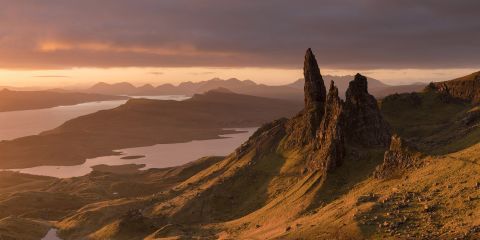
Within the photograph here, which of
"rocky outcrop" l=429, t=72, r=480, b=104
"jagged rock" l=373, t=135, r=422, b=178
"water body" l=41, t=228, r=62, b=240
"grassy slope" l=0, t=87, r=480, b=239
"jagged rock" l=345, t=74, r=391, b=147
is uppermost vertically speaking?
"rocky outcrop" l=429, t=72, r=480, b=104

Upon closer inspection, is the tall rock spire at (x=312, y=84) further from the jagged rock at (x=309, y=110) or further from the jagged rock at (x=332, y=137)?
the jagged rock at (x=332, y=137)

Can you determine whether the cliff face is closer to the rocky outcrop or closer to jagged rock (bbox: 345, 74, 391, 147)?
jagged rock (bbox: 345, 74, 391, 147)

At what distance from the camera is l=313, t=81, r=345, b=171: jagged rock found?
261 ft

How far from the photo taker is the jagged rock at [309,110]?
104 m

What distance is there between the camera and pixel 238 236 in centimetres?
7000

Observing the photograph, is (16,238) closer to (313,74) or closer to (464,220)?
(313,74)

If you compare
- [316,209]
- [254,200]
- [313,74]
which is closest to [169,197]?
[254,200]

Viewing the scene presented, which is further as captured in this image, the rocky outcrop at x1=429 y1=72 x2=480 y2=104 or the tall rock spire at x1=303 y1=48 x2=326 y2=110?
the rocky outcrop at x1=429 y1=72 x2=480 y2=104

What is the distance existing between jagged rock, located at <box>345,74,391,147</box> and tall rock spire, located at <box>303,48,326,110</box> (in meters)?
15.5

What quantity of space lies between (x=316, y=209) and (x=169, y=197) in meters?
54.8

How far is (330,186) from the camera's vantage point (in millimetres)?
75875

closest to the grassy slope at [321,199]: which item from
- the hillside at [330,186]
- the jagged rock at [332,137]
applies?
the hillside at [330,186]

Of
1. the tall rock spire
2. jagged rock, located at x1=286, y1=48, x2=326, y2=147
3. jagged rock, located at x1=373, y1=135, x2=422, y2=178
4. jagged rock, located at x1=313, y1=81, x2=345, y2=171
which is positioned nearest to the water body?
jagged rock, located at x1=286, y1=48, x2=326, y2=147

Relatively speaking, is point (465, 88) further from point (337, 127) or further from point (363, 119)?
point (337, 127)
